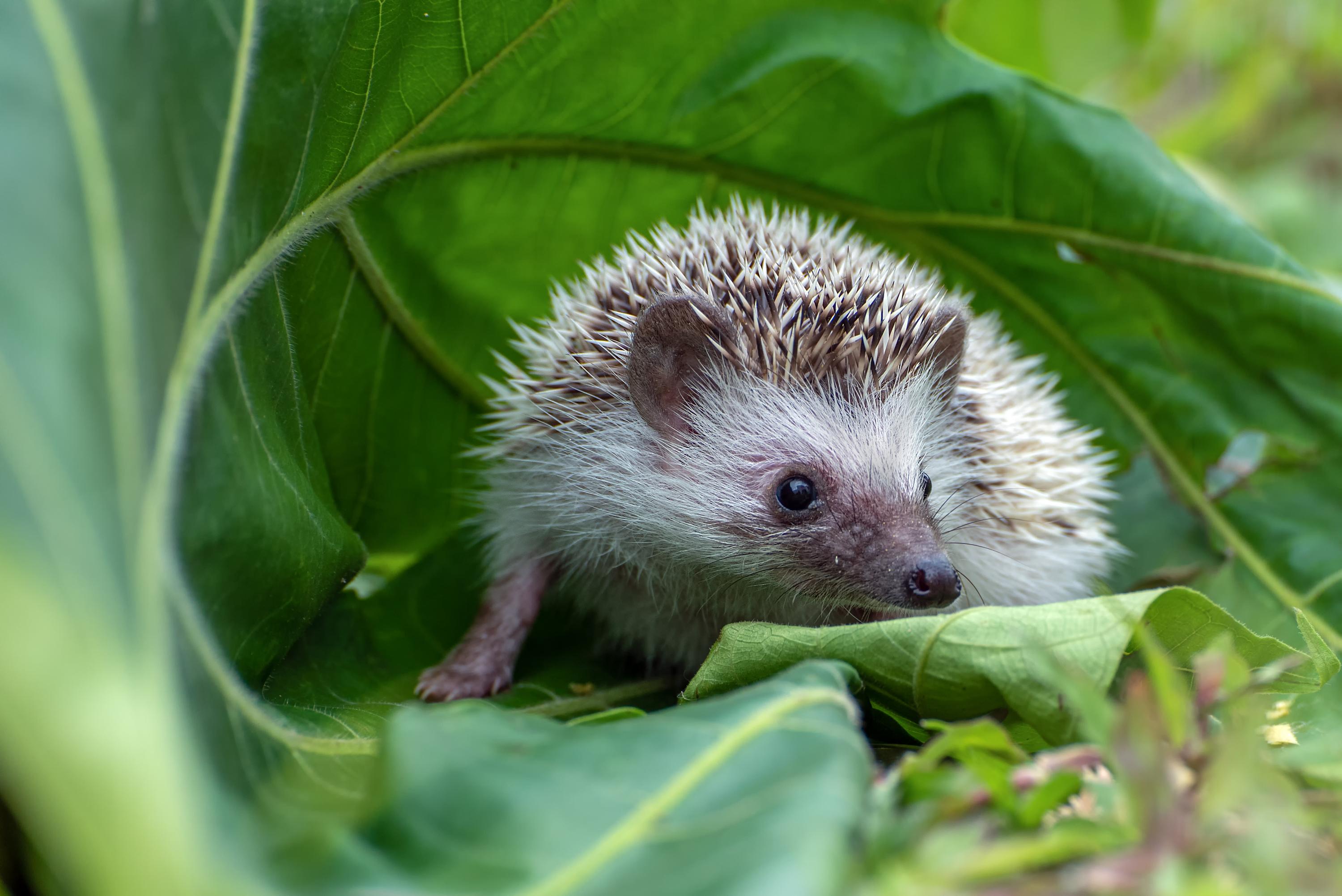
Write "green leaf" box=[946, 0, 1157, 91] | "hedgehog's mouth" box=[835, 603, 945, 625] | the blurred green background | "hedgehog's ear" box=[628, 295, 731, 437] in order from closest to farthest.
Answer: "hedgehog's ear" box=[628, 295, 731, 437] → "hedgehog's mouth" box=[835, 603, 945, 625] → "green leaf" box=[946, 0, 1157, 91] → the blurred green background

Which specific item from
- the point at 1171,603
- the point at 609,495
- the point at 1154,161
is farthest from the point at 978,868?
the point at 1154,161

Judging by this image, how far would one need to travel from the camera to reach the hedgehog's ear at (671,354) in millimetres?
2227

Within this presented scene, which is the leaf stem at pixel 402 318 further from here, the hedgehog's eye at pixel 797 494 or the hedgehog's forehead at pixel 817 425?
the hedgehog's eye at pixel 797 494

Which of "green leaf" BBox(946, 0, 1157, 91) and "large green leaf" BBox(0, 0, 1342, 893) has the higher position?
"green leaf" BBox(946, 0, 1157, 91)

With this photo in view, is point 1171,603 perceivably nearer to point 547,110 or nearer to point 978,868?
point 978,868

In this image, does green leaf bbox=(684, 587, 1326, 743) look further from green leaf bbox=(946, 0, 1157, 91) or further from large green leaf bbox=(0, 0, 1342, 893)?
green leaf bbox=(946, 0, 1157, 91)

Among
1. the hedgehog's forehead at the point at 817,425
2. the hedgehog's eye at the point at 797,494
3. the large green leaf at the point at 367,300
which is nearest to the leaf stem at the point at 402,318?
the large green leaf at the point at 367,300

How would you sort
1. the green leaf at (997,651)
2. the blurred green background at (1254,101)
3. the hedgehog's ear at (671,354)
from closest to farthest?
1. the green leaf at (997,651)
2. the hedgehog's ear at (671,354)
3. the blurred green background at (1254,101)

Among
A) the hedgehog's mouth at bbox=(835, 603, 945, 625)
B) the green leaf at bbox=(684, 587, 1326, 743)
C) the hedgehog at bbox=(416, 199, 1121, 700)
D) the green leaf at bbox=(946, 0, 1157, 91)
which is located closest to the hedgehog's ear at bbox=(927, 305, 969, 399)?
the hedgehog at bbox=(416, 199, 1121, 700)

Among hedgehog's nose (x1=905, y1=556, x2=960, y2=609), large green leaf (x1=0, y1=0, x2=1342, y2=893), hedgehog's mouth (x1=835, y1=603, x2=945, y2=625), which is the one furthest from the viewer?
hedgehog's mouth (x1=835, y1=603, x2=945, y2=625)

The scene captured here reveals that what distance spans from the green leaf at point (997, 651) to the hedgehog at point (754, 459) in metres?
0.36

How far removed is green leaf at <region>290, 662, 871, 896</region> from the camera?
1.02 m

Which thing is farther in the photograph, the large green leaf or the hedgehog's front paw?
the hedgehog's front paw

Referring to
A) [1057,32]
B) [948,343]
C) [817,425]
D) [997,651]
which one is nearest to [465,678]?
[817,425]
